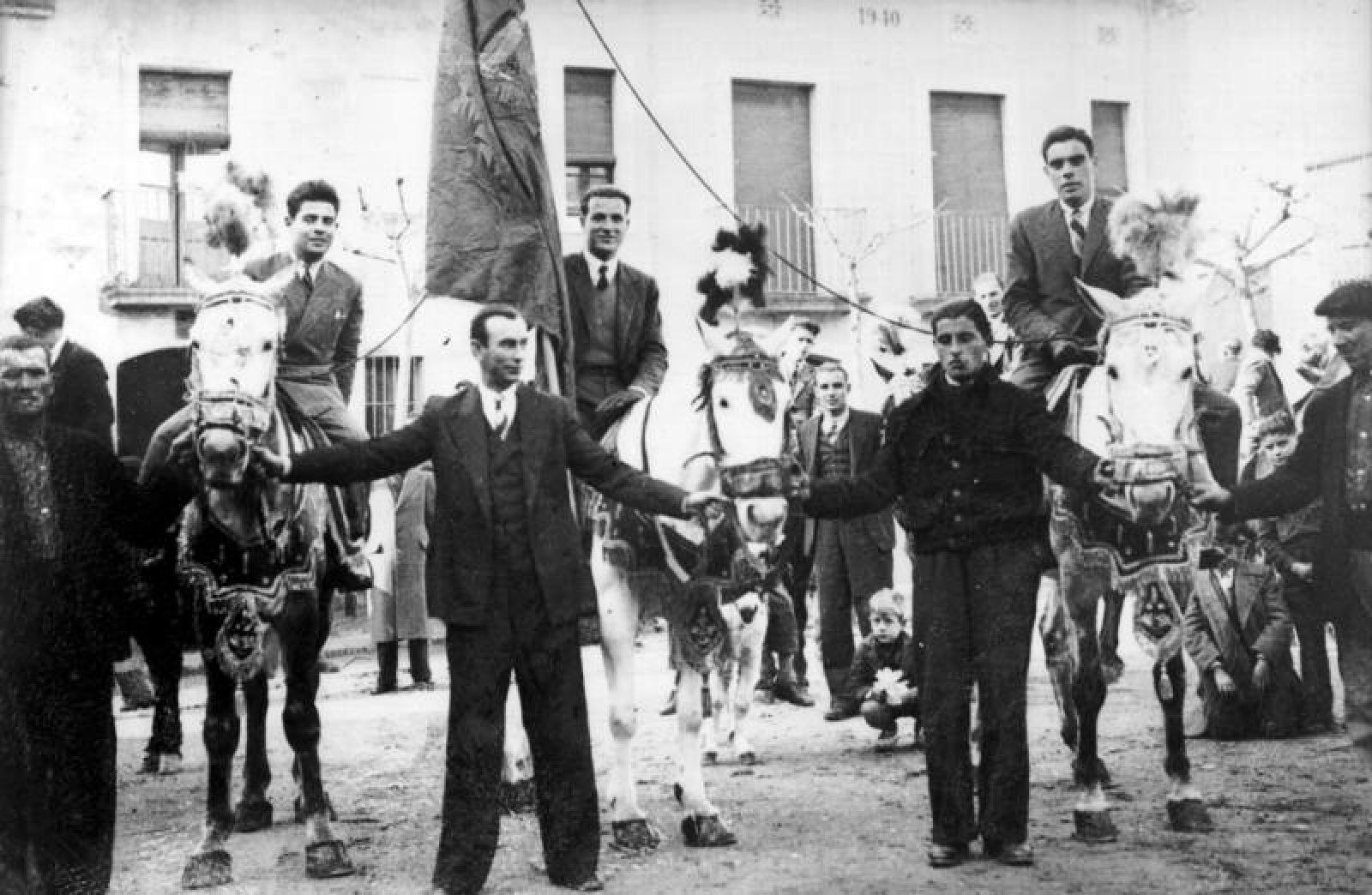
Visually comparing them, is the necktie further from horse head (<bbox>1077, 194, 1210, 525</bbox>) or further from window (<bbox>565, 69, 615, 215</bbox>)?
window (<bbox>565, 69, 615, 215</bbox>)

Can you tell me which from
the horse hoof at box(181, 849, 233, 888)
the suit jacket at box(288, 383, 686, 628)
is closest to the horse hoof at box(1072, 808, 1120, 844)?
the suit jacket at box(288, 383, 686, 628)

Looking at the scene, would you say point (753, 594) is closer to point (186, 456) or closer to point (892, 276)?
point (186, 456)

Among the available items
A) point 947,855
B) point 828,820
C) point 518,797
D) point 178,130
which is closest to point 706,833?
point 828,820

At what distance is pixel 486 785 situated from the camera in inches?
169

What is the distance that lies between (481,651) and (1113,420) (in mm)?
2602

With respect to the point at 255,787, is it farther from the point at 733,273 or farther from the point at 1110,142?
the point at 1110,142

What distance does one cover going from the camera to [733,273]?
5.04 metres

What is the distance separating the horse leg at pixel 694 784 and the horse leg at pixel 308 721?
1.33 meters

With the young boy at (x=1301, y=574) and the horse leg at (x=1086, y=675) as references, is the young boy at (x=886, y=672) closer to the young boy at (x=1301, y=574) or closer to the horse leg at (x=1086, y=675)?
the horse leg at (x=1086, y=675)

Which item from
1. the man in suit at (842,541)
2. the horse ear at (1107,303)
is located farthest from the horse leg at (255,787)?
the horse ear at (1107,303)

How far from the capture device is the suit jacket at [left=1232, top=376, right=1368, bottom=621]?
187 inches

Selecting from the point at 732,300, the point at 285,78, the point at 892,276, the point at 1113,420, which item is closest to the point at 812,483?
the point at 732,300

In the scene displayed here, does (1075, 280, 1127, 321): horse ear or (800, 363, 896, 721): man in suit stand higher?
(1075, 280, 1127, 321): horse ear

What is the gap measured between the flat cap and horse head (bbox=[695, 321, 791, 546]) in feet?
6.75
